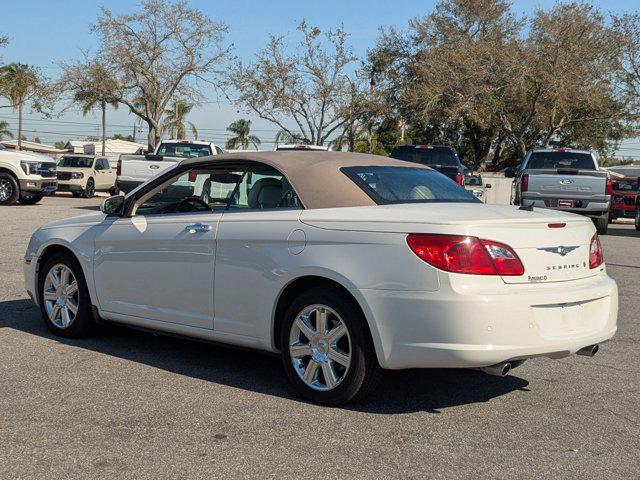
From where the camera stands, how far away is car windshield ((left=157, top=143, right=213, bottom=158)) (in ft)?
74.3

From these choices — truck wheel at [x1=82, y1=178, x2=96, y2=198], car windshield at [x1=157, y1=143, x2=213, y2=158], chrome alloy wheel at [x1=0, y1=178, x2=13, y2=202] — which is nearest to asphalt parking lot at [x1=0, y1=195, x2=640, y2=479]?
car windshield at [x1=157, y1=143, x2=213, y2=158]

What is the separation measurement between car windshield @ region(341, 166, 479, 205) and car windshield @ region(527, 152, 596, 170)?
14.3m

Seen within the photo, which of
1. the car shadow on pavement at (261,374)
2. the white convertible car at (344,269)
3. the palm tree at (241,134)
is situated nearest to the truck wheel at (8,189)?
the car shadow on pavement at (261,374)

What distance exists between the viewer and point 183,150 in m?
23.2

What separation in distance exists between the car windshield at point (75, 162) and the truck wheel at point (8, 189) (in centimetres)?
1110

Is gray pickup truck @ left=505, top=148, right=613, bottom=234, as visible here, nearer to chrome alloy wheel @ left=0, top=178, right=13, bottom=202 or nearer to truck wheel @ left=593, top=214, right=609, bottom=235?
truck wheel @ left=593, top=214, right=609, bottom=235

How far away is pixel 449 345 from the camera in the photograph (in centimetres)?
469

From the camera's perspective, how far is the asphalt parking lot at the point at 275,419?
417cm

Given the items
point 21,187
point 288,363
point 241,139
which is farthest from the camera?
point 241,139

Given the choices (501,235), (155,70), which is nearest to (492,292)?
(501,235)

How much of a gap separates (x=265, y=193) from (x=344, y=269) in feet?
3.46

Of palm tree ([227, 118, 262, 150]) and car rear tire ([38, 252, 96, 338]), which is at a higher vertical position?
palm tree ([227, 118, 262, 150])

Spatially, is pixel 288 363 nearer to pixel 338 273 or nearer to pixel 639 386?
pixel 338 273

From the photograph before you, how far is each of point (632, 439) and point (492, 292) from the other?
1.10 metres
